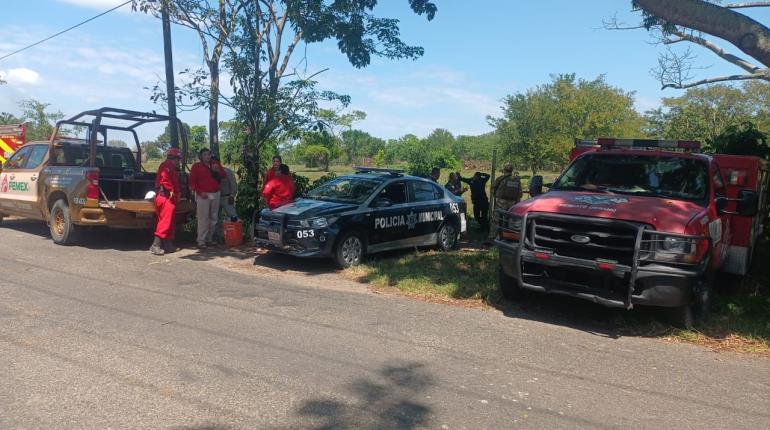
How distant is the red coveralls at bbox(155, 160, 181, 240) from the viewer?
10289 millimetres

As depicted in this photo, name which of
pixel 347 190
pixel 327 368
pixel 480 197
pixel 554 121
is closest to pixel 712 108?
pixel 554 121

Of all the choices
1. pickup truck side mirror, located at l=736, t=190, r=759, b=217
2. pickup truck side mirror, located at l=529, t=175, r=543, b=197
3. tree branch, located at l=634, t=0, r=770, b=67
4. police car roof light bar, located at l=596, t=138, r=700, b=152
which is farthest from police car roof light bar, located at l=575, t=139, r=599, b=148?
tree branch, located at l=634, t=0, r=770, b=67

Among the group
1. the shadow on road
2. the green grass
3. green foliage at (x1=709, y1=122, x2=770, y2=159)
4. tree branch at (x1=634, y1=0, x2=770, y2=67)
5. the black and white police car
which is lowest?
the shadow on road

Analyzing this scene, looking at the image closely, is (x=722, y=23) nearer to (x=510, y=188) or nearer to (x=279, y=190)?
(x=510, y=188)

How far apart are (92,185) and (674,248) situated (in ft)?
30.2

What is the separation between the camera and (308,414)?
3.87 metres

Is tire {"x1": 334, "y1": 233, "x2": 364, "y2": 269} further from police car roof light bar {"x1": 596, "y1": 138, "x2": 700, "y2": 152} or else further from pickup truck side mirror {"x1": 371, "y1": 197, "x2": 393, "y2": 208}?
police car roof light bar {"x1": 596, "y1": 138, "x2": 700, "y2": 152}

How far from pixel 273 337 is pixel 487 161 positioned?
57.3 m

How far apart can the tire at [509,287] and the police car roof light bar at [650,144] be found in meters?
2.43

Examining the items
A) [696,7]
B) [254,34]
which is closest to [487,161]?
[254,34]

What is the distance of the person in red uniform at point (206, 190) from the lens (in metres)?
10.7

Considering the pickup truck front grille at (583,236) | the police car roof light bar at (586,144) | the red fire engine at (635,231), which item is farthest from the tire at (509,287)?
the police car roof light bar at (586,144)

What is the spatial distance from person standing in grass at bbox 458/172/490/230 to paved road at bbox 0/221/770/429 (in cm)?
652

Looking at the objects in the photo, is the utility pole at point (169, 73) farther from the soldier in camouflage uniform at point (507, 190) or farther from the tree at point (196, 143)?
the soldier in camouflage uniform at point (507, 190)
